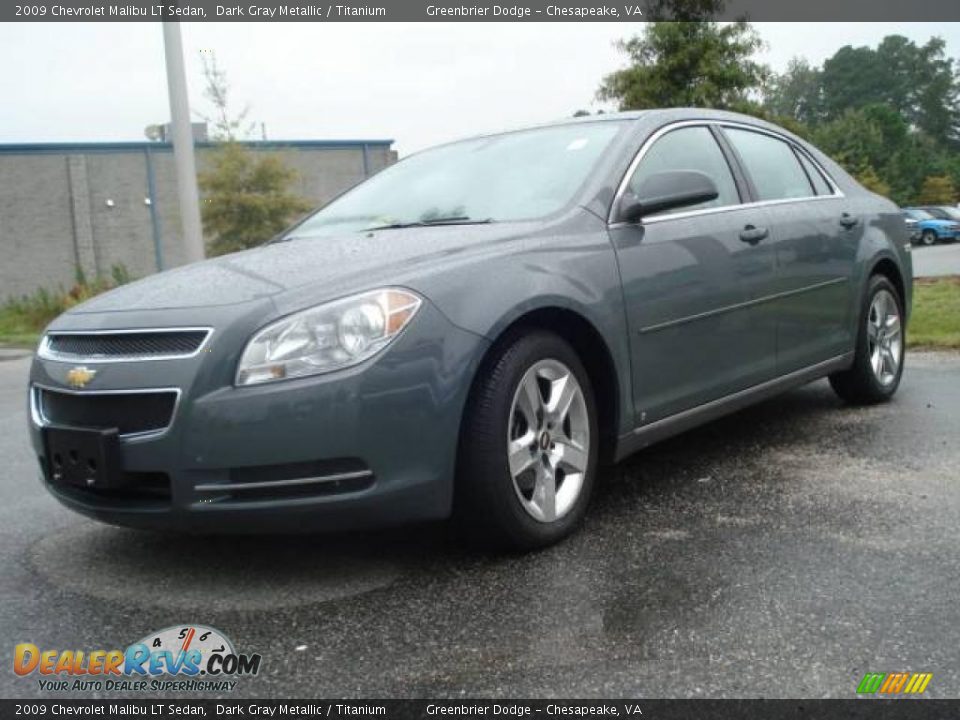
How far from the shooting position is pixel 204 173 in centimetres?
2289

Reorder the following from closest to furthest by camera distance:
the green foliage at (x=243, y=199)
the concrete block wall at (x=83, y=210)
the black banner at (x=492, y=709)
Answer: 1. the black banner at (x=492, y=709)
2. the green foliage at (x=243, y=199)
3. the concrete block wall at (x=83, y=210)

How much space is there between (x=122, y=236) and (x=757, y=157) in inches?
1418

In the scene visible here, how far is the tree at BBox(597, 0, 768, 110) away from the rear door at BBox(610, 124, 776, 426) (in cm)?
1676

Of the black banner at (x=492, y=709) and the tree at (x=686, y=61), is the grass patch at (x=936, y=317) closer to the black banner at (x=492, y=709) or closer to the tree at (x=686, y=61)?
the black banner at (x=492, y=709)

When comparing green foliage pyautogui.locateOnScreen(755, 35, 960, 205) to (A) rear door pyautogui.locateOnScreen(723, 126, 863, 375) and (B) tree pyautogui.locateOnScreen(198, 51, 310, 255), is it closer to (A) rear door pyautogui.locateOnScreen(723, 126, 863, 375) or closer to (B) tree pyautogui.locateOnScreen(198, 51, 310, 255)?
(B) tree pyautogui.locateOnScreen(198, 51, 310, 255)

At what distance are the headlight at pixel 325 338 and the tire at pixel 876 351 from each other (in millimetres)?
3161

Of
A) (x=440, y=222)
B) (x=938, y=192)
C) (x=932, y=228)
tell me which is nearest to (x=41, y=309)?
(x=440, y=222)

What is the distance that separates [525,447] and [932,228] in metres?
38.0

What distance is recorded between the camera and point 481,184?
3844mm

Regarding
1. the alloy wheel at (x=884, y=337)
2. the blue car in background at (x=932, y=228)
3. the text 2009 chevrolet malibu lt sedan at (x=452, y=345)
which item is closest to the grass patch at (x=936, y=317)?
the alloy wheel at (x=884, y=337)

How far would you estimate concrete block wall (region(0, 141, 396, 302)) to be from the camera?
116 feet

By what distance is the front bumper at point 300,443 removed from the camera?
8.60 ft

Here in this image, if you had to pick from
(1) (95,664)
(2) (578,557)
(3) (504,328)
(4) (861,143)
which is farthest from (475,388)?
(4) (861,143)

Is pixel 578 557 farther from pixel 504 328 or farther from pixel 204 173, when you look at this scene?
pixel 204 173
